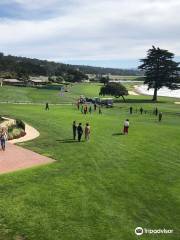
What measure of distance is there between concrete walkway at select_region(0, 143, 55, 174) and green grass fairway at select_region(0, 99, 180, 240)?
0.79 m

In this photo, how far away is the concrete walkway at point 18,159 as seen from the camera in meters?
25.1

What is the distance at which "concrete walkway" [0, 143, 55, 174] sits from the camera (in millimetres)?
25141

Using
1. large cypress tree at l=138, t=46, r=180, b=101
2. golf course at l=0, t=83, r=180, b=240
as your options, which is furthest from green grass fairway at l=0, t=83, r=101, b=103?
golf course at l=0, t=83, r=180, b=240

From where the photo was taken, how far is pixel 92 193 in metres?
21.3

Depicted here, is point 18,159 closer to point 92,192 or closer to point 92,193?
point 92,192

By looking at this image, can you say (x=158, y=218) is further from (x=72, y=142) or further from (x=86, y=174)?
(x=72, y=142)

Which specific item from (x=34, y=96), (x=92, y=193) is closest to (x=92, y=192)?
(x=92, y=193)

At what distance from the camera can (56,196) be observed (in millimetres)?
20453

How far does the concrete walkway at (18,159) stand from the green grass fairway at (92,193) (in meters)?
0.79

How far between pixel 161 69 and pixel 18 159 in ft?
238

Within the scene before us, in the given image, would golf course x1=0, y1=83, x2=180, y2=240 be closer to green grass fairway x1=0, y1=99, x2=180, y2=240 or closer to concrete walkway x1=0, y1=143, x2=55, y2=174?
green grass fairway x1=0, y1=99, x2=180, y2=240

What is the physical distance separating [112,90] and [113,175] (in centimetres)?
6648

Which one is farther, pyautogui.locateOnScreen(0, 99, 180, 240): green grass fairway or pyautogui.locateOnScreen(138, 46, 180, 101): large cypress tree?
pyautogui.locateOnScreen(138, 46, 180, 101): large cypress tree

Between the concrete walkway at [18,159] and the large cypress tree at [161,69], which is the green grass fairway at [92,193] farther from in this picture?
the large cypress tree at [161,69]
